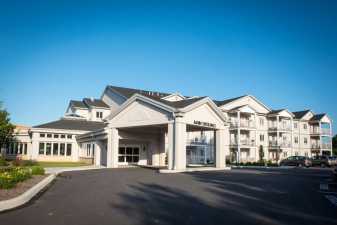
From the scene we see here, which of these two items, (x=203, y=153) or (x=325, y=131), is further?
(x=325, y=131)

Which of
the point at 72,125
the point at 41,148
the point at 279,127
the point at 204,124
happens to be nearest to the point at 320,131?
the point at 279,127

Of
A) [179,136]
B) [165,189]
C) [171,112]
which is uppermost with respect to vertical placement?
[171,112]

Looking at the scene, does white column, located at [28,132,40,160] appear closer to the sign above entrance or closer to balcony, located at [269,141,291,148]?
the sign above entrance

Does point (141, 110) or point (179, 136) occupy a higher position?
point (141, 110)

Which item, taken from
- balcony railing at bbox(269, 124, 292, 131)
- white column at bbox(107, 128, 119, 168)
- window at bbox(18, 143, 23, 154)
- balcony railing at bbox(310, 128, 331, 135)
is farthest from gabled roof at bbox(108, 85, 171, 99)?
balcony railing at bbox(310, 128, 331, 135)

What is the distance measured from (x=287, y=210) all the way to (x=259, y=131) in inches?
1860

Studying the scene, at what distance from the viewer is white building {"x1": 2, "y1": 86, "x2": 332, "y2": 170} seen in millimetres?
27953

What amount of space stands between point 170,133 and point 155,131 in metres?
9.75

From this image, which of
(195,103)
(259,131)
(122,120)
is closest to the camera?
(195,103)

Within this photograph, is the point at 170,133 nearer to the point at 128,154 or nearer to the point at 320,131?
the point at 128,154

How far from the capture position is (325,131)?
6169 cm

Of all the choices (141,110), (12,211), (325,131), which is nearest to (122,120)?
(141,110)

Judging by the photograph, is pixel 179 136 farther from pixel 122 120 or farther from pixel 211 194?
pixel 211 194

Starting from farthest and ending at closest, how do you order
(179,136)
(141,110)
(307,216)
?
(141,110)
(179,136)
(307,216)
